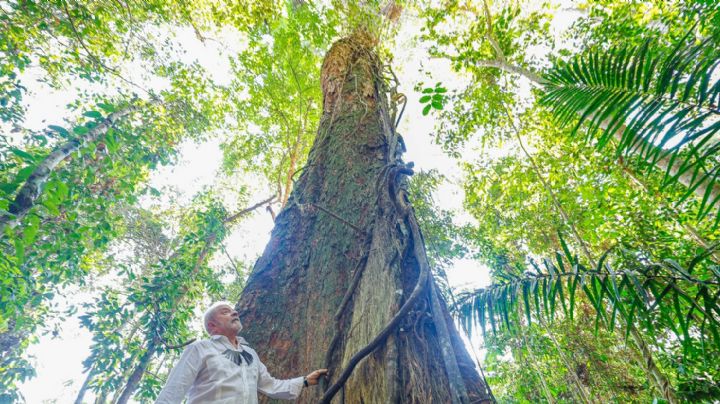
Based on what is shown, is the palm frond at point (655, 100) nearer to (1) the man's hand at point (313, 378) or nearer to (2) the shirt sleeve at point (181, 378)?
(1) the man's hand at point (313, 378)

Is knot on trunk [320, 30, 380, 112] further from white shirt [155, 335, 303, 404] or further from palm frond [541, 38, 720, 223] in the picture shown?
white shirt [155, 335, 303, 404]

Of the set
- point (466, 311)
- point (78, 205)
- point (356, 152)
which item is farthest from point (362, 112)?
point (78, 205)

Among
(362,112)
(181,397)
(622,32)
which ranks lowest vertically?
(181,397)

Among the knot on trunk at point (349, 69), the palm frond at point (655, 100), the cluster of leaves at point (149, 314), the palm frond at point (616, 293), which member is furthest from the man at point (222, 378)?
the knot on trunk at point (349, 69)

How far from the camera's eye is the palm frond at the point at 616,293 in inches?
41.9

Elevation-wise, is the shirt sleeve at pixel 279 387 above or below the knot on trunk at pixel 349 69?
below

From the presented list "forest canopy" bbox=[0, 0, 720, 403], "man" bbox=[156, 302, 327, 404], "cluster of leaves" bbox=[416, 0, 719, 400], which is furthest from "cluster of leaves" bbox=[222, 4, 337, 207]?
"man" bbox=[156, 302, 327, 404]

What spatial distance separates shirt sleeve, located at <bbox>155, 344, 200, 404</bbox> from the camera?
3.76ft

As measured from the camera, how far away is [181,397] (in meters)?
1.17

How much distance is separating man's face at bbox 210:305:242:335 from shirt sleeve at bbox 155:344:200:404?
8.5 inches

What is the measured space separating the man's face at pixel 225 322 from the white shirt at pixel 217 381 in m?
0.15

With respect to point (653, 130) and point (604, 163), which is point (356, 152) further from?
point (604, 163)

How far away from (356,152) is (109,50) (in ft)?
16.3

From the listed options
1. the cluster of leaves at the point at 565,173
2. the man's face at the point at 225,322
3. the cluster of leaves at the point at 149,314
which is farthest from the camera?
the cluster of leaves at the point at 565,173
